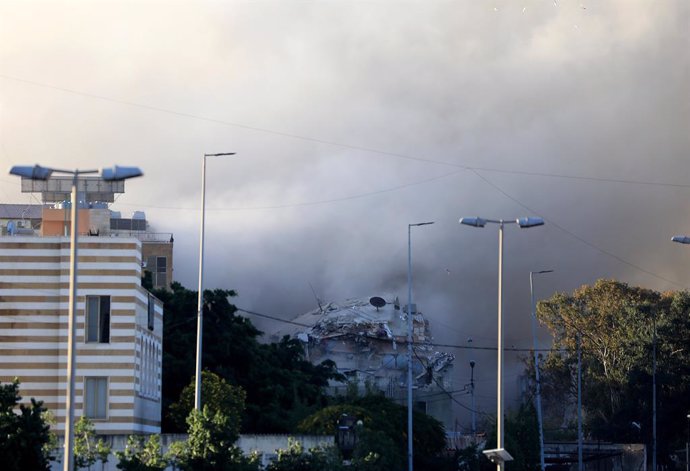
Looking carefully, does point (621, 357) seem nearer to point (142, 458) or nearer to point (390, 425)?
point (390, 425)

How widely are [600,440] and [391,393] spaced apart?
47814 mm

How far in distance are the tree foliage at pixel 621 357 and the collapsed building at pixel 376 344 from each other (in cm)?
4268

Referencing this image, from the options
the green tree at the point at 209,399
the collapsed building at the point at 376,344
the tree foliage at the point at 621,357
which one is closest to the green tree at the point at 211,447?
the green tree at the point at 209,399

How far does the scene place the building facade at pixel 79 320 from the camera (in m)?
64.8

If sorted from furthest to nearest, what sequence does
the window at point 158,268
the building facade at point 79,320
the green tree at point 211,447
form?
the window at point 158,268 < the building facade at point 79,320 < the green tree at point 211,447

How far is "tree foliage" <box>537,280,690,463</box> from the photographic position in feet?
375

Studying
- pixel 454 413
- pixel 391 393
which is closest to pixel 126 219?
pixel 391 393

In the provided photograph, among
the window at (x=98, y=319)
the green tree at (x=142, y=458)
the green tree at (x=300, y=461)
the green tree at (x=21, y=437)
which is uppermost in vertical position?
the window at (x=98, y=319)

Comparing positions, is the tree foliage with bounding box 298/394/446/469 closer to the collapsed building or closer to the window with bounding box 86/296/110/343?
the window with bounding box 86/296/110/343

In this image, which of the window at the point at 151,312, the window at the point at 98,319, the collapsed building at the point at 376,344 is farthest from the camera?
the collapsed building at the point at 376,344

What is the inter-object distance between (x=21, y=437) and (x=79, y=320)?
22.2 m

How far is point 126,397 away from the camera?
6494 cm

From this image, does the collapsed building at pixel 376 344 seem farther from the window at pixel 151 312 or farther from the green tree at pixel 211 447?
the green tree at pixel 211 447

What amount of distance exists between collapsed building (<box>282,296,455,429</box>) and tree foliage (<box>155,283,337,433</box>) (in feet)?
233
